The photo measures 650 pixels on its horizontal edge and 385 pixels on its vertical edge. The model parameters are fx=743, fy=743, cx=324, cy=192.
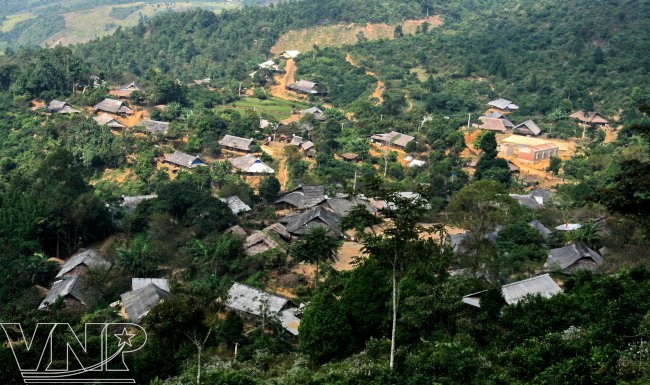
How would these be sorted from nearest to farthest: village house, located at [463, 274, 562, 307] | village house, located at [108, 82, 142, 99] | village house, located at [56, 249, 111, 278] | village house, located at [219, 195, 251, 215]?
village house, located at [463, 274, 562, 307] < village house, located at [56, 249, 111, 278] < village house, located at [219, 195, 251, 215] < village house, located at [108, 82, 142, 99]

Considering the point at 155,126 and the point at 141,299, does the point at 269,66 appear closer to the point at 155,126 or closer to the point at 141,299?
the point at 155,126

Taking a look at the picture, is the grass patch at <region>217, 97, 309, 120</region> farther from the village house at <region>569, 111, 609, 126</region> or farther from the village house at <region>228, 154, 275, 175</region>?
the village house at <region>569, 111, 609, 126</region>

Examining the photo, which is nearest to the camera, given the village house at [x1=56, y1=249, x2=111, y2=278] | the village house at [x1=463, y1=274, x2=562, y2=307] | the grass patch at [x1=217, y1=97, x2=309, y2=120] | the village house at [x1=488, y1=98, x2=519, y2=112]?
the village house at [x1=463, y1=274, x2=562, y2=307]

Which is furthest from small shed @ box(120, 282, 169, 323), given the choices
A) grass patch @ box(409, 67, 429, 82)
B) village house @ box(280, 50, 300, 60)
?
village house @ box(280, 50, 300, 60)

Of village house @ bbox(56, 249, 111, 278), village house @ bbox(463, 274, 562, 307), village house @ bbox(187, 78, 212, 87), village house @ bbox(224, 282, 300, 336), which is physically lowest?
village house @ bbox(187, 78, 212, 87)

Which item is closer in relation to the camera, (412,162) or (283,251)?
(283,251)

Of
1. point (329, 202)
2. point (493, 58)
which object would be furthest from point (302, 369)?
point (493, 58)

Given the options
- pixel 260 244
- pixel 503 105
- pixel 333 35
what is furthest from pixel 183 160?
pixel 333 35
